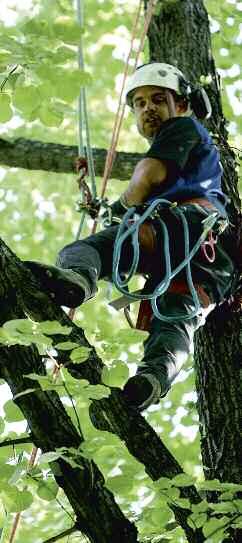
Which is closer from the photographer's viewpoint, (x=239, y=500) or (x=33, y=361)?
(x=33, y=361)

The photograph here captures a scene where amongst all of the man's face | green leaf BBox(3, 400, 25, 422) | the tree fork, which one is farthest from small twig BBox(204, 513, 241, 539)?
the man's face

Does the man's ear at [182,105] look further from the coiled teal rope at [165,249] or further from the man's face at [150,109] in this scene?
the coiled teal rope at [165,249]

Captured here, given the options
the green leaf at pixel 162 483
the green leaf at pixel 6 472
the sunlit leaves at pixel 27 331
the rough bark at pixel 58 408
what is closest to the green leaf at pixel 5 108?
the rough bark at pixel 58 408

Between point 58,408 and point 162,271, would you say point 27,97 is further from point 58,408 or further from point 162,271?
point 162,271

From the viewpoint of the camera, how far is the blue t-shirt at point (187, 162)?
11.4 ft

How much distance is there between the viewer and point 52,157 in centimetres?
504

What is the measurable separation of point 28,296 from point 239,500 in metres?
0.89

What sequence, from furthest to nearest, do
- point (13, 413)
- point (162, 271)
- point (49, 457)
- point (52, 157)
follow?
point (52, 157) < point (162, 271) < point (13, 413) < point (49, 457)

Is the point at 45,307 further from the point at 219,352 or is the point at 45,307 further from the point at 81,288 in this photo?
the point at 219,352

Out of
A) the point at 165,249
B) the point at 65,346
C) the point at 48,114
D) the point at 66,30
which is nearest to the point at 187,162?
the point at 165,249

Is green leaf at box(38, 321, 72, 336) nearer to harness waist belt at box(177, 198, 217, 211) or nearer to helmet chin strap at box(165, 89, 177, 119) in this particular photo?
harness waist belt at box(177, 198, 217, 211)

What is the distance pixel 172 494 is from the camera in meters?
2.44

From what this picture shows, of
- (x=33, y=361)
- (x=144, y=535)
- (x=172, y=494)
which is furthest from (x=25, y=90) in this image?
(x=144, y=535)

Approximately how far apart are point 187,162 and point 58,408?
157cm
